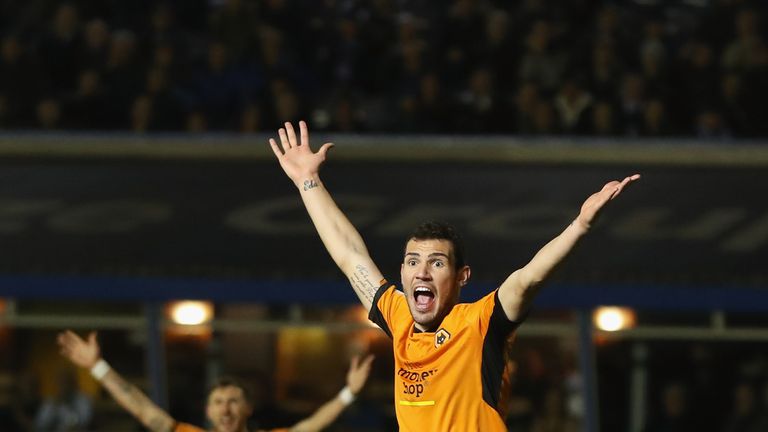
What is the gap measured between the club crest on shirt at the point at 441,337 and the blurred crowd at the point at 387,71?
23.9ft

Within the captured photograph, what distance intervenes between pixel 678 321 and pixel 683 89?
2107 millimetres

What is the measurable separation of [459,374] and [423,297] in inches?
12.4

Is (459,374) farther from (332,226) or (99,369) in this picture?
(99,369)

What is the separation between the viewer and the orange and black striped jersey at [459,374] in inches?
202

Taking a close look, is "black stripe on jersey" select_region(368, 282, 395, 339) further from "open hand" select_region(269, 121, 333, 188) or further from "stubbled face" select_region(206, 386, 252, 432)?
"stubbled face" select_region(206, 386, 252, 432)

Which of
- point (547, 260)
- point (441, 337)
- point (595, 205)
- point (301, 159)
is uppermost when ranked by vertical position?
point (301, 159)

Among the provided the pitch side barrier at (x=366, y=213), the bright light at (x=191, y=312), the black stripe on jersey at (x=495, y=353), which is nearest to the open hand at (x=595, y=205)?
the black stripe on jersey at (x=495, y=353)

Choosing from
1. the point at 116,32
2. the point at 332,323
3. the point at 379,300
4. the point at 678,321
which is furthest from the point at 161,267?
the point at 379,300

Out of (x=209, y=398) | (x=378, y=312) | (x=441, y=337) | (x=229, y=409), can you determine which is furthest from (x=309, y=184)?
(x=209, y=398)

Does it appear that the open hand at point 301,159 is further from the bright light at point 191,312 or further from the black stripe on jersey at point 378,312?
the bright light at point 191,312

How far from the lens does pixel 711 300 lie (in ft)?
40.1

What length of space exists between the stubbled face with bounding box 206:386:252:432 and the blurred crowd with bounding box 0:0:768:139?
16.2ft

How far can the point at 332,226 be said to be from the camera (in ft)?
19.5

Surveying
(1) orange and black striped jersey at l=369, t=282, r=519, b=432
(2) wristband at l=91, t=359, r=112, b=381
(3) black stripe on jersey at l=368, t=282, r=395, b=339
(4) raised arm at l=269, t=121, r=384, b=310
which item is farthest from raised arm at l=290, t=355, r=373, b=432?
(1) orange and black striped jersey at l=369, t=282, r=519, b=432
